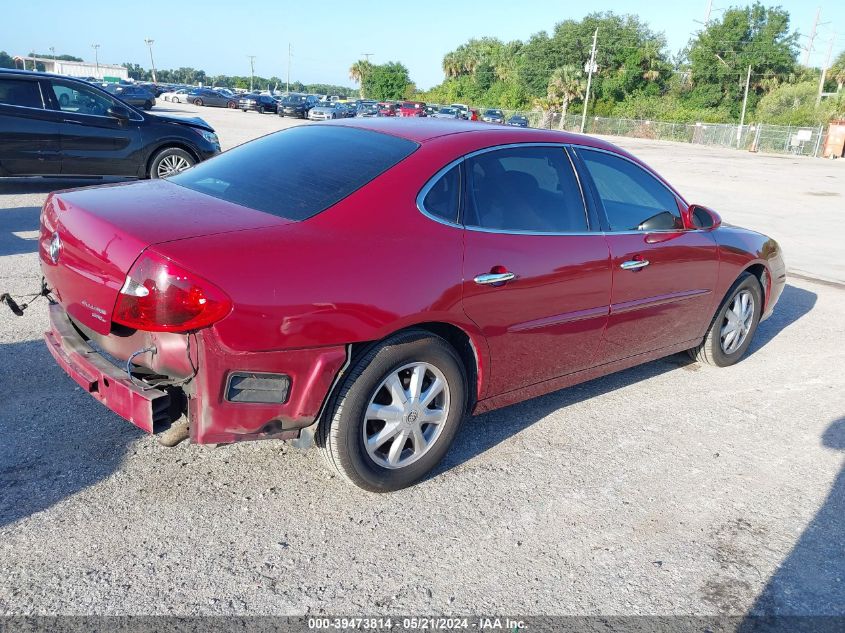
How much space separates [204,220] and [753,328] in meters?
4.40

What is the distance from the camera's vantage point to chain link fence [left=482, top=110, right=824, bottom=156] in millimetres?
47594

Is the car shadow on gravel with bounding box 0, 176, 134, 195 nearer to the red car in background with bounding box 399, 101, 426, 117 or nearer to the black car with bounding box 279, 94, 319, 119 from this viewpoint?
the red car in background with bounding box 399, 101, 426, 117

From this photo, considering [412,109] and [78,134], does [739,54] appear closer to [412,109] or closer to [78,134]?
[412,109]

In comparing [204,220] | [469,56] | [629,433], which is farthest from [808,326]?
[469,56]

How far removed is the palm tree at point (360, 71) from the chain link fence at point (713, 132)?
51014 mm

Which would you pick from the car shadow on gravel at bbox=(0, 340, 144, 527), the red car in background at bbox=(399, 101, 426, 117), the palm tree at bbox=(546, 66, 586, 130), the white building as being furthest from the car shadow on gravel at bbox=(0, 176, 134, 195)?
the white building

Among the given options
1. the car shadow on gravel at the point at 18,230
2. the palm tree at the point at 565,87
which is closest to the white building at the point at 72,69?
the palm tree at the point at 565,87

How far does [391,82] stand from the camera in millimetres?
106812

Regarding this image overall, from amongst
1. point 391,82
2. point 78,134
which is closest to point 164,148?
point 78,134

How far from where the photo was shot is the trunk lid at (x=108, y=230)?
109 inches

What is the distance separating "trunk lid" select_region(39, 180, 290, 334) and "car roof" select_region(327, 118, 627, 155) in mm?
1024

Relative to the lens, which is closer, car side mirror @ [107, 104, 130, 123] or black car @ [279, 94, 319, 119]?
car side mirror @ [107, 104, 130, 123]

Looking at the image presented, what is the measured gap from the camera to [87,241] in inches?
116

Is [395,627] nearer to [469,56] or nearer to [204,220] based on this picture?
[204,220]
